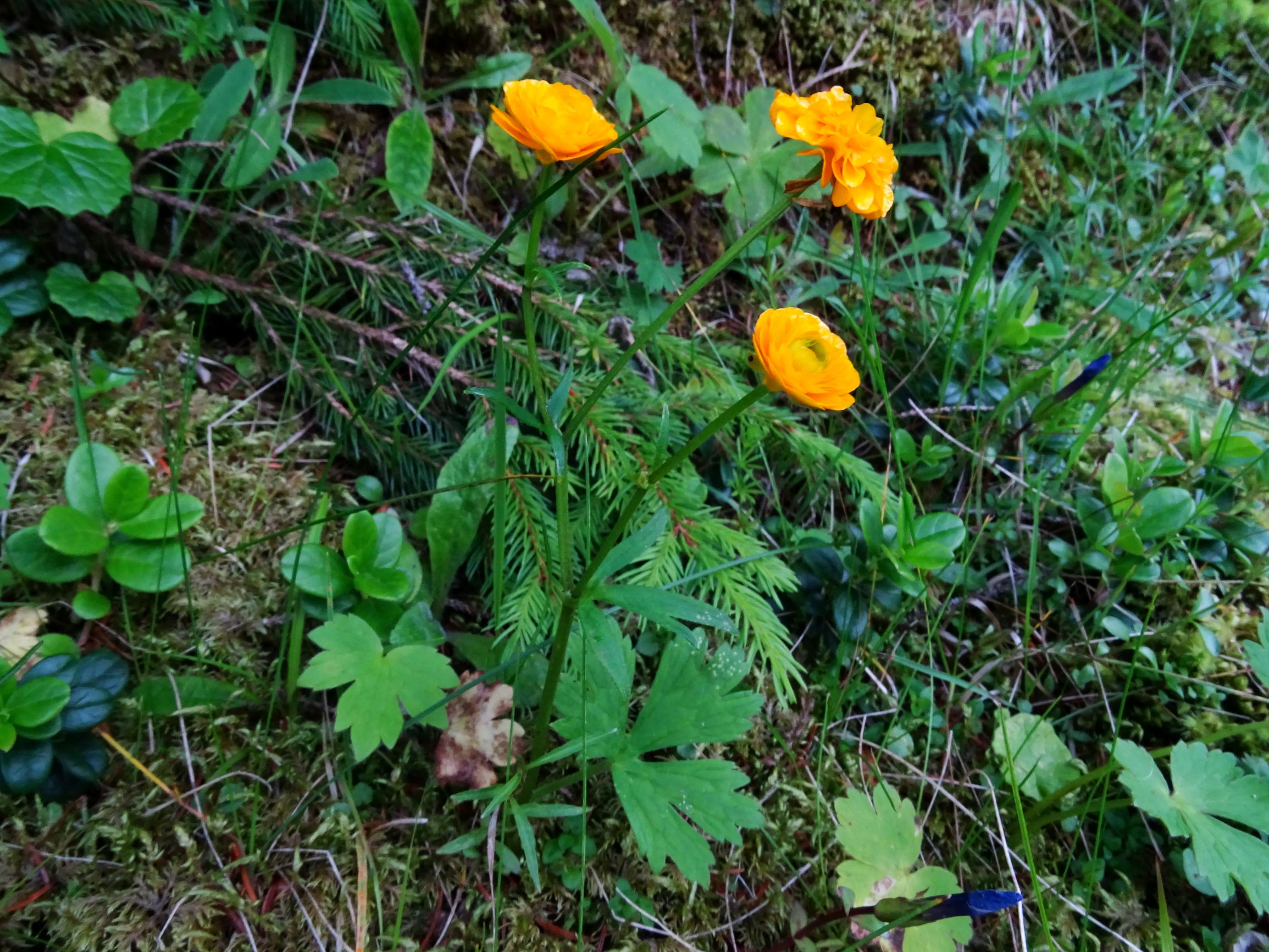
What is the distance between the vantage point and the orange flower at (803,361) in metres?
0.90

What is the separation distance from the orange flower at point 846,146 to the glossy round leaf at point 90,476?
4.41ft

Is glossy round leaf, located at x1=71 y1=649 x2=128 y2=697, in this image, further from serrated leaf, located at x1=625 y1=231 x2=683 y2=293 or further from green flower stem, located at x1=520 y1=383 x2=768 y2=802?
serrated leaf, located at x1=625 y1=231 x2=683 y2=293

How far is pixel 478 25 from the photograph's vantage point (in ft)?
6.29

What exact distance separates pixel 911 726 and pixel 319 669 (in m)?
1.20

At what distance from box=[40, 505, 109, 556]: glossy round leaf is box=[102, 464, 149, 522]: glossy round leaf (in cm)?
4

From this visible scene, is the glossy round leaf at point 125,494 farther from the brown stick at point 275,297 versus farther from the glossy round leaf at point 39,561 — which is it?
the brown stick at point 275,297

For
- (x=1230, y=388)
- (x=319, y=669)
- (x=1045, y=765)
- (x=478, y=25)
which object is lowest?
(x=1045, y=765)

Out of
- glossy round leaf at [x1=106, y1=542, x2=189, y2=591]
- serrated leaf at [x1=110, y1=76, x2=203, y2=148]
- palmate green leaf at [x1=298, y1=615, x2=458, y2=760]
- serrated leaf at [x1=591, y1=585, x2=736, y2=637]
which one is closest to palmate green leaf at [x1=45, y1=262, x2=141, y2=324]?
serrated leaf at [x1=110, y1=76, x2=203, y2=148]

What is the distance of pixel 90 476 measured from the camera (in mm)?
1350

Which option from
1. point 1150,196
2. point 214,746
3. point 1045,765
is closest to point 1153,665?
point 1045,765

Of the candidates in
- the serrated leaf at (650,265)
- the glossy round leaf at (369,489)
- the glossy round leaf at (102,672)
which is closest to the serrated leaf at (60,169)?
the glossy round leaf at (369,489)

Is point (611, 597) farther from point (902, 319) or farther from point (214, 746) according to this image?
point (902, 319)

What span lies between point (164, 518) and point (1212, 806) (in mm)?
2053

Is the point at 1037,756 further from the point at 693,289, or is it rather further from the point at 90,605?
the point at 90,605
